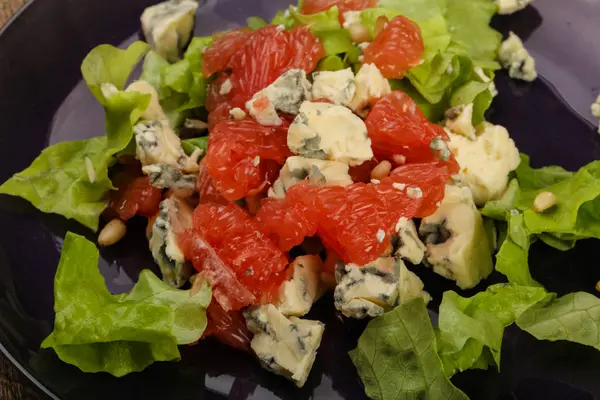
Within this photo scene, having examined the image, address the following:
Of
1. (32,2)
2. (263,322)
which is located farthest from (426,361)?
(32,2)

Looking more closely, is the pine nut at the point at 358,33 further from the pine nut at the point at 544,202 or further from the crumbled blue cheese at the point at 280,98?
the pine nut at the point at 544,202

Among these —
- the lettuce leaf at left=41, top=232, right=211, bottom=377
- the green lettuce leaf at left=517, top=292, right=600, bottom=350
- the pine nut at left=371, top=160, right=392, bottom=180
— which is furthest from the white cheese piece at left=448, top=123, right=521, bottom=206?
the lettuce leaf at left=41, top=232, right=211, bottom=377

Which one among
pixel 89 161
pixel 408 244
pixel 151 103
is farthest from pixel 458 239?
pixel 89 161

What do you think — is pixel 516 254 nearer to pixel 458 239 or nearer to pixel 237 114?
pixel 458 239

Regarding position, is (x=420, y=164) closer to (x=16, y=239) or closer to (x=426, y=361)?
(x=426, y=361)

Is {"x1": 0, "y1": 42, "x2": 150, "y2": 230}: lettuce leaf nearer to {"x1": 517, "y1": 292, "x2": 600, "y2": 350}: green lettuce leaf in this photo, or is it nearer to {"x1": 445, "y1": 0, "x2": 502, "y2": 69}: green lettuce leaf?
{"x1": 445, "y1": 0, "x2": 502, "y2": 69}: green lettuce leaf

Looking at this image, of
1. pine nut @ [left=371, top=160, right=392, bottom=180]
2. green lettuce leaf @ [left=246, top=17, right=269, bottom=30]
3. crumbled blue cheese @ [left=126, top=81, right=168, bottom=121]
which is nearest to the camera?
pine nut @ [left=371, top=160, right=392, bottom=180]
